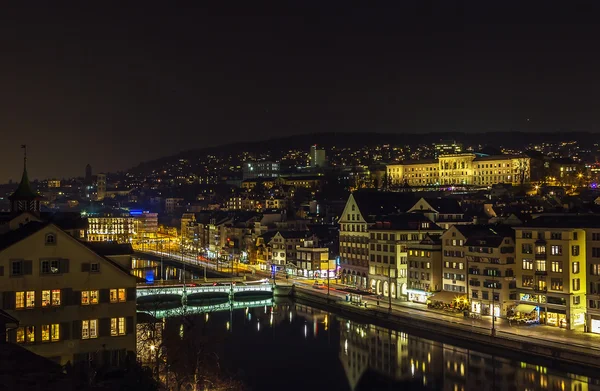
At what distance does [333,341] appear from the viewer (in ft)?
139

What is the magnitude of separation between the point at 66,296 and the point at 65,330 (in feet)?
3.20

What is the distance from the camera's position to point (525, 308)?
137 feet

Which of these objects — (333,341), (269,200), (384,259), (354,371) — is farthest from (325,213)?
(354,371)

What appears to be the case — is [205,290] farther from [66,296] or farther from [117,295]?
[66,296]

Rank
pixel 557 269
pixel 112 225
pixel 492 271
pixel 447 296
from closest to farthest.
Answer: pixel 557 269
pixel 492 271
pixel 447 296
pixel 112 225

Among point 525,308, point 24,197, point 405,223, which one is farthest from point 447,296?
point 24,197

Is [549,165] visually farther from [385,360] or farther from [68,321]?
[68,321]

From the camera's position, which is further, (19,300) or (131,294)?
(131,294)

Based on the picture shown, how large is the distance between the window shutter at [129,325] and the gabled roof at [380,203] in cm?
4293

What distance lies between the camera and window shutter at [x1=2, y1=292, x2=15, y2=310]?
62.2 feet

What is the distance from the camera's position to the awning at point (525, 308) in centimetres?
4147

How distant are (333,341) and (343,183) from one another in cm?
12647

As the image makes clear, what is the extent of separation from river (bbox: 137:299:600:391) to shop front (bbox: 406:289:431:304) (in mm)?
6678

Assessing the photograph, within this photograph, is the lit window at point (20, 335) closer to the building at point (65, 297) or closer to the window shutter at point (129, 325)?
the building at point (65, 297)
